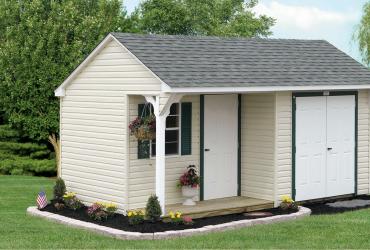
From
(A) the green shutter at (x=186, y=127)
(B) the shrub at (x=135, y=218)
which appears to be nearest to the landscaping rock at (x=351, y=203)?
(A) the green shutter at (x=186, y=127)

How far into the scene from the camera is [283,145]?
1538 cm

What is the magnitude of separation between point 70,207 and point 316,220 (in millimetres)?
4956

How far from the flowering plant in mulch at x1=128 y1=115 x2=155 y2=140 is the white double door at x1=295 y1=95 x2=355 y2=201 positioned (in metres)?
3.58

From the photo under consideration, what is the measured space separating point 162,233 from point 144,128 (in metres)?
2.05

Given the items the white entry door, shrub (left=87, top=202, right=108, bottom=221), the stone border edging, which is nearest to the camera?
the stone border edging

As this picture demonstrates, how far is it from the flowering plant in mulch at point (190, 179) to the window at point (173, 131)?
51 cm

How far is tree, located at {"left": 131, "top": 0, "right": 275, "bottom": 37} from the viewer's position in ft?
125

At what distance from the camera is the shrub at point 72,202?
15.0 meters

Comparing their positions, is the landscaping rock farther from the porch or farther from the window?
the window

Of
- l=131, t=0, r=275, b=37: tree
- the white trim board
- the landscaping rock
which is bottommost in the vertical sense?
the landscaping rock

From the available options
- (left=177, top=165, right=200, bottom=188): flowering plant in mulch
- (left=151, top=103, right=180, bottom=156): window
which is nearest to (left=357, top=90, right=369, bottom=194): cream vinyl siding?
(left=177, top=165, right=200, bottom=188): flowering plant in mulch

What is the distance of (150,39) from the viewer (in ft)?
49.7

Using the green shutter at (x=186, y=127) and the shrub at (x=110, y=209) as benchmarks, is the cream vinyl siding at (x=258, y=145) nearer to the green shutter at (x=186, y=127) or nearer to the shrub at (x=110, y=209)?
the green shutter at (x=186, y=127)

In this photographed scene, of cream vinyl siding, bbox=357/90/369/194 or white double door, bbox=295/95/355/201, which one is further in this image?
cream vinyl siding, bbox=357/90/369/194
